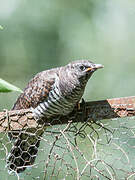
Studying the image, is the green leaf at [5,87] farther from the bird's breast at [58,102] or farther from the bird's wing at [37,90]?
the bird's wing at [37,90]

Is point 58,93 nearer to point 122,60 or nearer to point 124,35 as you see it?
point 122,60

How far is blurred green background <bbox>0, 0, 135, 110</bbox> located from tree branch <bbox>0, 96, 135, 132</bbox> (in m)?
3.70

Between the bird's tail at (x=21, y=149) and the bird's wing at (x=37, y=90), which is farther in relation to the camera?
the bird's wing at (x=37, y=90)

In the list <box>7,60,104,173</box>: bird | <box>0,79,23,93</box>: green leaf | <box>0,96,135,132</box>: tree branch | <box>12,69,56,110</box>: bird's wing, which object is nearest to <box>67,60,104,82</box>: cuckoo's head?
<box>7,60,104,173</box>: bird

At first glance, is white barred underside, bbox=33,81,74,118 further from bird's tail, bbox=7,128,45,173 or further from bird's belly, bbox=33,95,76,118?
bird's tail, bbox=7,128,45,173

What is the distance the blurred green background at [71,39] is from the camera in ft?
21.0

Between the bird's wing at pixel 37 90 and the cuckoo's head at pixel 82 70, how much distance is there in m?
0.11

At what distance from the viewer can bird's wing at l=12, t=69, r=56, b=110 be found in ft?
8.48

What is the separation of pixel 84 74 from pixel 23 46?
460 cm

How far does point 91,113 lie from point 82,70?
44cm

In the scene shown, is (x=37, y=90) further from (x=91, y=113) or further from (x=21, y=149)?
(x=91, y=113)

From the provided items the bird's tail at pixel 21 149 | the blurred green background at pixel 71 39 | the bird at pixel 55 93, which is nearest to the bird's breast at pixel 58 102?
the bird at pixel 55 93

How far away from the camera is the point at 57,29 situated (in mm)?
7055

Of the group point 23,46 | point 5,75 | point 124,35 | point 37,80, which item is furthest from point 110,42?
point 37,80
